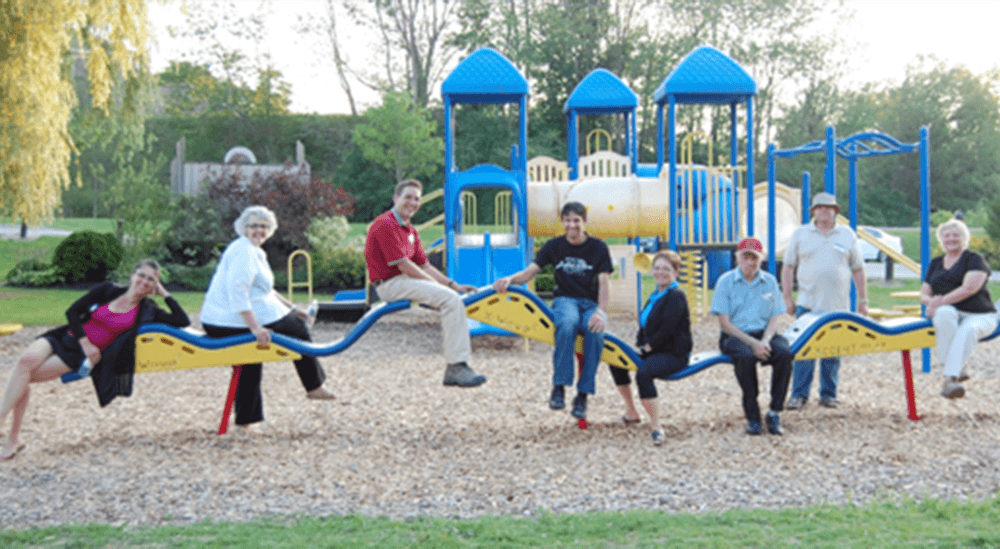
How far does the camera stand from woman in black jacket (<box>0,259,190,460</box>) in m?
5.15

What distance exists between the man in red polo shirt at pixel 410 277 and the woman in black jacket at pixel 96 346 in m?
1.39

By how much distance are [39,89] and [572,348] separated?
24.8ft

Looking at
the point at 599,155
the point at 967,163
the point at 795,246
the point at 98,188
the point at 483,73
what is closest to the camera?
the point at 795,246

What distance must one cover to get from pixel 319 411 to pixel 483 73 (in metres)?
5.82

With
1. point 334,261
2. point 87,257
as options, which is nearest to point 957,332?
point 334,261

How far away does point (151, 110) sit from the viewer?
41.2 ft

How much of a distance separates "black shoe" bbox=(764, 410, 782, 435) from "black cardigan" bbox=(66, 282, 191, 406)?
13.8 feet

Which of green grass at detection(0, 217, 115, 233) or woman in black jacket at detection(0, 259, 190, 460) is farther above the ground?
green grass at detection(0, 217, 115, 233)

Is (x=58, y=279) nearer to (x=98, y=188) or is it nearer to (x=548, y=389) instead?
(x=548, y=389)

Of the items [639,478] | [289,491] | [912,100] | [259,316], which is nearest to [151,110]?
[259,316]

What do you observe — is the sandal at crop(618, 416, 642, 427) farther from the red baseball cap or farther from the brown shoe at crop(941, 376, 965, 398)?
the brown shoe at crop(941, 376, 965, 398)

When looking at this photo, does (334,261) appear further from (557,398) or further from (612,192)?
(557,398)

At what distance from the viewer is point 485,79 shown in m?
10.9

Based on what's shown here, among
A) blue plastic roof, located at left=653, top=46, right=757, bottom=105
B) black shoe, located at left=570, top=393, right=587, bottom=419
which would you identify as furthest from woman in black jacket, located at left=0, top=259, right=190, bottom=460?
blue plastic roof, located at left=653, top=46, right=757, bottom=105
